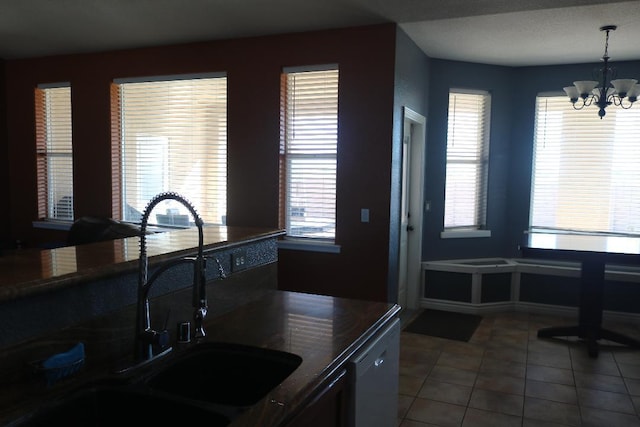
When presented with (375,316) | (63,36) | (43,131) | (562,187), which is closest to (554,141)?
(562,187)

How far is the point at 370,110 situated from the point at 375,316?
8.27ft

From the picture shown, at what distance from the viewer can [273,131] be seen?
14.9 feet

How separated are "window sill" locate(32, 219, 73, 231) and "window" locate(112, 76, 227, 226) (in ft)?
2.52

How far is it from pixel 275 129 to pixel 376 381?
3.07m

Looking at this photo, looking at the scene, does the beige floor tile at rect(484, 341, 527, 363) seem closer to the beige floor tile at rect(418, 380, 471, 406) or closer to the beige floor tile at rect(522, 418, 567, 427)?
the beige floor tile at rect(418, 380, 471, 406)

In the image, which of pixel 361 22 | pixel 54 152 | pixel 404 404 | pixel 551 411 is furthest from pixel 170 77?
pixel 551 411

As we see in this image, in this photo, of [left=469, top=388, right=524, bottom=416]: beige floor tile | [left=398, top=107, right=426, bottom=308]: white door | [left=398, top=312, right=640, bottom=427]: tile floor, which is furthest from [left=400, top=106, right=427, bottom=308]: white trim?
[left=469, top=388, right=524, bottom=416]: beige floor tile

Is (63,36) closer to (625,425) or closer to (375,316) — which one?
(375,316)

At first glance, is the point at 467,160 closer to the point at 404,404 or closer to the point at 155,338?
the point at 404,404

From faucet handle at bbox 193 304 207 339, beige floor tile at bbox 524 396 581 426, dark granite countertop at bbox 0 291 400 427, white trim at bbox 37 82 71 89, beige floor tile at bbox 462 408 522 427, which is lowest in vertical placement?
beige floor tile at bbox 462 408 522 427

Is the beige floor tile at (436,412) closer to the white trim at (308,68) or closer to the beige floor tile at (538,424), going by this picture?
the beige floor tile at (538,424)

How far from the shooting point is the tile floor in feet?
9.97

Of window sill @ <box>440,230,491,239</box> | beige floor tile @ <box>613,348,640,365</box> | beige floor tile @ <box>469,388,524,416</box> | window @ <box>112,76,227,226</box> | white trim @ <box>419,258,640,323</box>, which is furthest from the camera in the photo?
window sill @ <box>440,230,491,239</box>

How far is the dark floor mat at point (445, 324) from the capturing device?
459 centimetres
